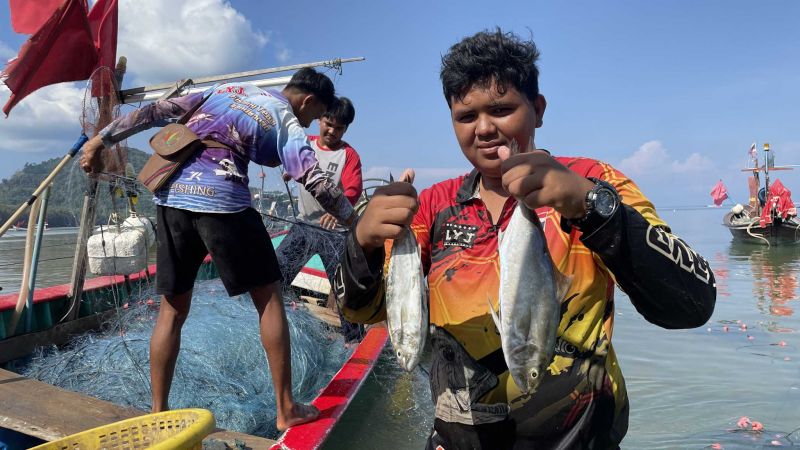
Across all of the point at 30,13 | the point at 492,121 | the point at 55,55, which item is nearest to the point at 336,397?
the point at 492,121

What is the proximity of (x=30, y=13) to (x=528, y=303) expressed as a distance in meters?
5.04

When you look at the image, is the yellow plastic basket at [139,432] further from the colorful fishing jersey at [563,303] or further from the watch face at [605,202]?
the watch face at [605,202]

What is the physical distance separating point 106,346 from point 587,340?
170 inches

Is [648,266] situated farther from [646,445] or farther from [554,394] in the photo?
[646,445]

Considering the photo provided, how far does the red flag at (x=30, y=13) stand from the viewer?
4325 mm

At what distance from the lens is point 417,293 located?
159cm

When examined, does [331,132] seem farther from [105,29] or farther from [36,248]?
[36,248]

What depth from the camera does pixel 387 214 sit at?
146 centimetres

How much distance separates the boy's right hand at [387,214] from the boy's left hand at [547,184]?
299mm

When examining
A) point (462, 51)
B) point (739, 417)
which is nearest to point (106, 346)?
point (462, 51)

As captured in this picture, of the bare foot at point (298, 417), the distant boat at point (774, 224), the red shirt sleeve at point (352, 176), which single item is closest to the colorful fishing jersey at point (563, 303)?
the bare foot at point (298, 417)

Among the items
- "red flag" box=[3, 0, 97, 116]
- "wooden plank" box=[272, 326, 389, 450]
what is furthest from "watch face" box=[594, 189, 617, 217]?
"red flag" box=[3, 0, 97, 116]

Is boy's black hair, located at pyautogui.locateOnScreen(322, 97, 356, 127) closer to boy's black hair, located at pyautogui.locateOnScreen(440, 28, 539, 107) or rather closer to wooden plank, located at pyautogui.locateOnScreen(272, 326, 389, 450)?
wooden plank, located at pyautogui.locateOnScreen(272, 326, 389, 450)

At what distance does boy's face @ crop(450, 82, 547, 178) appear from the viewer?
157 centimetres
